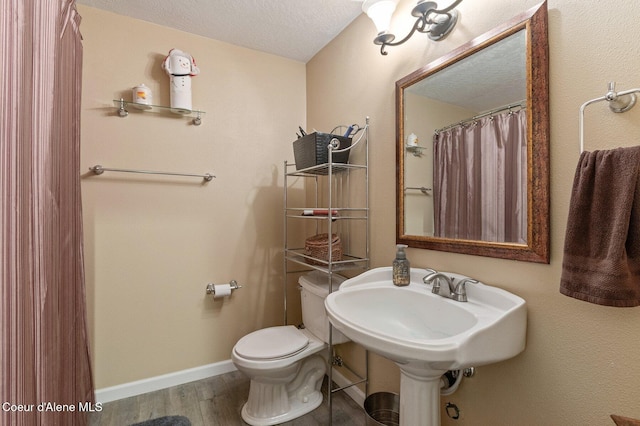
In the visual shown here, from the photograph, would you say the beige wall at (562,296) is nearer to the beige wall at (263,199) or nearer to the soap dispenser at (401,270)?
the beige wall at (263,199)

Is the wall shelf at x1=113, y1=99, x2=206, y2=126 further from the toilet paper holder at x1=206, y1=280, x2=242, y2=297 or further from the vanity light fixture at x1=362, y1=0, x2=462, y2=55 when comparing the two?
the vanity light fixture at x1=362, y1=0, x2=462, y2=55

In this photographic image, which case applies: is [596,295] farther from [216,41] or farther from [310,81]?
[216,41]

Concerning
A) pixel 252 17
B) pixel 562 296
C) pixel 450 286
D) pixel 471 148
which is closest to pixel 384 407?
pixel 450 286

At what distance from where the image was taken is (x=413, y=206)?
1.47 metres

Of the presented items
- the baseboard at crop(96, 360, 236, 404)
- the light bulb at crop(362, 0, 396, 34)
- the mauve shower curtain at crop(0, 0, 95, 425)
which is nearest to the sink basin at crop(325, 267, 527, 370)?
the mauve shower curtain at crop(0, 0, 95, 425)

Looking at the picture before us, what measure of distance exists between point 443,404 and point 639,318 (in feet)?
2.78

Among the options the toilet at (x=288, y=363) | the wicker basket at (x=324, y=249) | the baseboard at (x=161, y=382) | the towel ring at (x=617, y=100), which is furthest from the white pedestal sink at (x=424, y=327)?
the baseboard at (x=161, y=382)

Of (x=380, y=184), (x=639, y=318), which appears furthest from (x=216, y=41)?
(x=639, y=318)

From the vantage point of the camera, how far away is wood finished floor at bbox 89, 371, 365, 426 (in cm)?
163

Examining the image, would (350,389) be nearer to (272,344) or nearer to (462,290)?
(272,344)

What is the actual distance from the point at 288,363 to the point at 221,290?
768 mm

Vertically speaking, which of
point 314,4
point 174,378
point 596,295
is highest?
point 314,4

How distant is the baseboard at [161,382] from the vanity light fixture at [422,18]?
231 centimetres

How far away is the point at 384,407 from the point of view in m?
1.49
